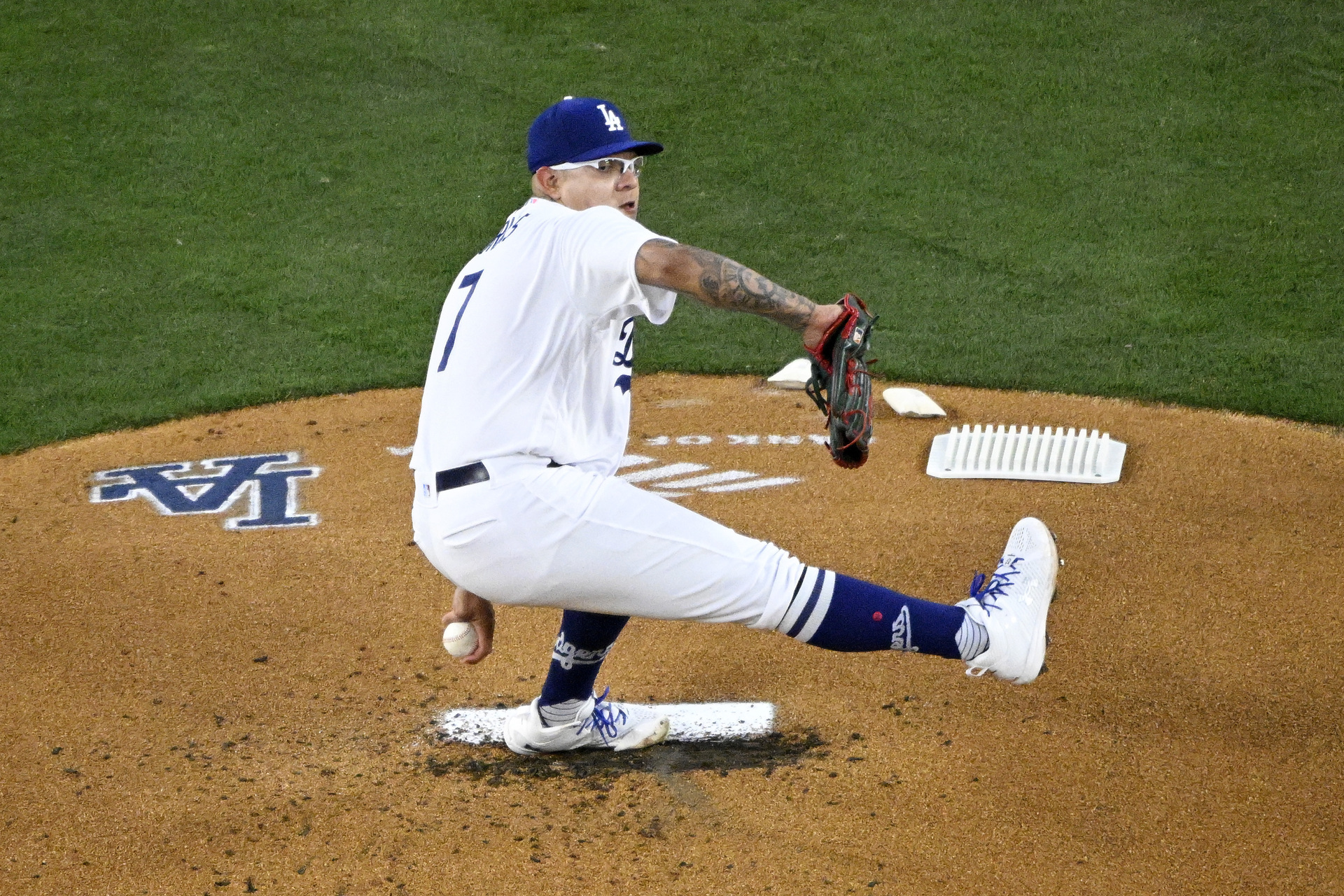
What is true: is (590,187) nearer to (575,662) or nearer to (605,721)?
(575,662)

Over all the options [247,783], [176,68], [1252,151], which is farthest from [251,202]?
[1252,151]

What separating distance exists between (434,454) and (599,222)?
65 cm

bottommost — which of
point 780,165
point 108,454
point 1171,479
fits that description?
point 108,454

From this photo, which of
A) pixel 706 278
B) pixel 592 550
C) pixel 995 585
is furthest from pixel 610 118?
pixel 995 585

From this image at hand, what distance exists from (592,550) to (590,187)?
0.83 meters

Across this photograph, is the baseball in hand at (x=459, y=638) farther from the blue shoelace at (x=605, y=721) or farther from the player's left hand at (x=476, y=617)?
the blue shoelace at (x=605, y=721)

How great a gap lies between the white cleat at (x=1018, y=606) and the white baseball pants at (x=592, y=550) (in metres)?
0.57

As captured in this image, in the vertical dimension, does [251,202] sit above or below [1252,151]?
below

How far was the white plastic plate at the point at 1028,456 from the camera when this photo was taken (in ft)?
16.8

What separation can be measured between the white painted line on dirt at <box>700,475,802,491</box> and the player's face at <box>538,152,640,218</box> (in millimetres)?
2213

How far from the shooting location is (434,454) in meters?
2.96

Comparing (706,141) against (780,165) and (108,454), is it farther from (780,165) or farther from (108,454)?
(108,454)

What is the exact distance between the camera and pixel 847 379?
2719 mm

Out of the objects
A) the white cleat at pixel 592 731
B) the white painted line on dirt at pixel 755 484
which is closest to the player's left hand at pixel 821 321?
the white cleat at pixel 592 731
